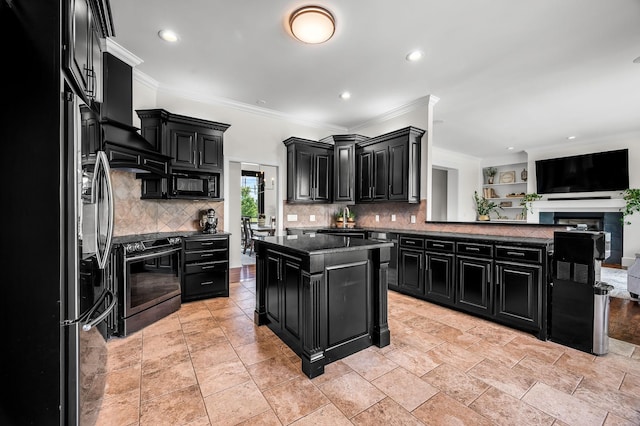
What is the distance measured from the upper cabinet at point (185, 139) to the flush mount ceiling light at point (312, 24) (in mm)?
1958

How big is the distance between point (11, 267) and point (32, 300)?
0.16m

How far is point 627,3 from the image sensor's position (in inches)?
91.1

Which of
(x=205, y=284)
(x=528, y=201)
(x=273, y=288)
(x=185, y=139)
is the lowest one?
(x=205, y=284)

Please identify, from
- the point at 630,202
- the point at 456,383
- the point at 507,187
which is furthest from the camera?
the point at 507,187

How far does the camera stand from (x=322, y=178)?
525 centimetres

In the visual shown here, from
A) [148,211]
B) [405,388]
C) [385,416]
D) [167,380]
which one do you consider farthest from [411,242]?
[148,211]

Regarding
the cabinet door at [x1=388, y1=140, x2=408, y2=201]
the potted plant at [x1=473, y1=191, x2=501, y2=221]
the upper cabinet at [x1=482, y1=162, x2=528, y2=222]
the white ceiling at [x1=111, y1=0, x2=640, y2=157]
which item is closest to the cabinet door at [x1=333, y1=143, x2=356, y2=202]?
the white ceiling at [x1=111, y1=0, x2=640, y2=157]

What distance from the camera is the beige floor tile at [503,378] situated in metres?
1.91

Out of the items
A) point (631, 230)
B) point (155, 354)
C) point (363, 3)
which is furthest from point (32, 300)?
point (631, 230)

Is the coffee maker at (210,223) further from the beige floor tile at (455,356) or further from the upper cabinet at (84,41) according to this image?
the beige floor tile at (455,356)

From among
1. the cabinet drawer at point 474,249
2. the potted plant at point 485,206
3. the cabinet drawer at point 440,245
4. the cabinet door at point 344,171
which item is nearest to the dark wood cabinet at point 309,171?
the cabinet door at point 344,171

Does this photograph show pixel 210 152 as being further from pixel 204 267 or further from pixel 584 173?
pixel 584 173

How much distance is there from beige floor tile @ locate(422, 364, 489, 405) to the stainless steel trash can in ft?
4.22

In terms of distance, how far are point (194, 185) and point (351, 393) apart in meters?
3.35
